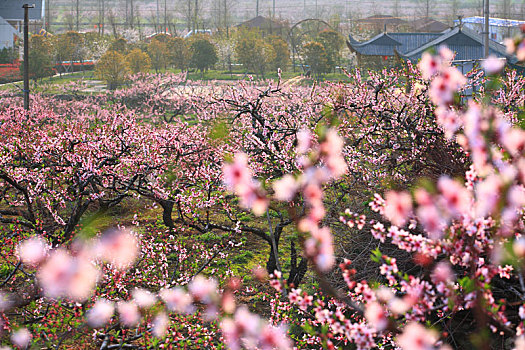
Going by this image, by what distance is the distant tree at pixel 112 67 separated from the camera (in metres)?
31.4

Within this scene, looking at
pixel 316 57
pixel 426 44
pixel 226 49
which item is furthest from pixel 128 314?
pixel 226 49

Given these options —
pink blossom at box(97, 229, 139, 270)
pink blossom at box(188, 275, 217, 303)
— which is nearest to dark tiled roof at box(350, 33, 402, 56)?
pink blossom at box(97, 229, 139, 270)

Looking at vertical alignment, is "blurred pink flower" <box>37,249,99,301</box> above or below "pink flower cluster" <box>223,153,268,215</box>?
below

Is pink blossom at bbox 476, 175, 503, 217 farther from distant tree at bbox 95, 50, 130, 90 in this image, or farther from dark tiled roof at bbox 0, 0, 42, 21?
dark tiled roof at bbox 0, 0, 42, 21

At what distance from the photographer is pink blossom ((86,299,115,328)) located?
181 inches

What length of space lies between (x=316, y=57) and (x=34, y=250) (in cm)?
3353

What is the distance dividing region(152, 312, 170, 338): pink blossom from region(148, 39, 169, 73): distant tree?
3974cm

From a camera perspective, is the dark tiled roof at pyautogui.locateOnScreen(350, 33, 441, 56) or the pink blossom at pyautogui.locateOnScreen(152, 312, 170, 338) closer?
the pink blossom at pyautogui.locateOnScreen(152, 312, 170, 338)

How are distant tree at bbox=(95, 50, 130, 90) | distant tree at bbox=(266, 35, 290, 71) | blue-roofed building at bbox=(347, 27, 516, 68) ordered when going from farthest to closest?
1. distant tree at bbox=(266, 35, 290, 71)
2. distant tree at bbox=(95, 50, 130, 90)
3. blue-roofed building at bbox=(347, 27, 516, 68)

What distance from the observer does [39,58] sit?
115ft

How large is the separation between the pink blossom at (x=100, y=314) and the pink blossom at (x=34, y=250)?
901 millimetres

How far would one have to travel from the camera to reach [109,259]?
6234mm

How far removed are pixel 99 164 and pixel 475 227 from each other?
5877 millimetres

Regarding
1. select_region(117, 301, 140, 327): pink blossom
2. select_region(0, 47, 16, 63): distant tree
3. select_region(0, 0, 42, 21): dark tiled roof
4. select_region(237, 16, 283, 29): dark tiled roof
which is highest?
select_region(237, 16, 283, 29): dark tiled roof
